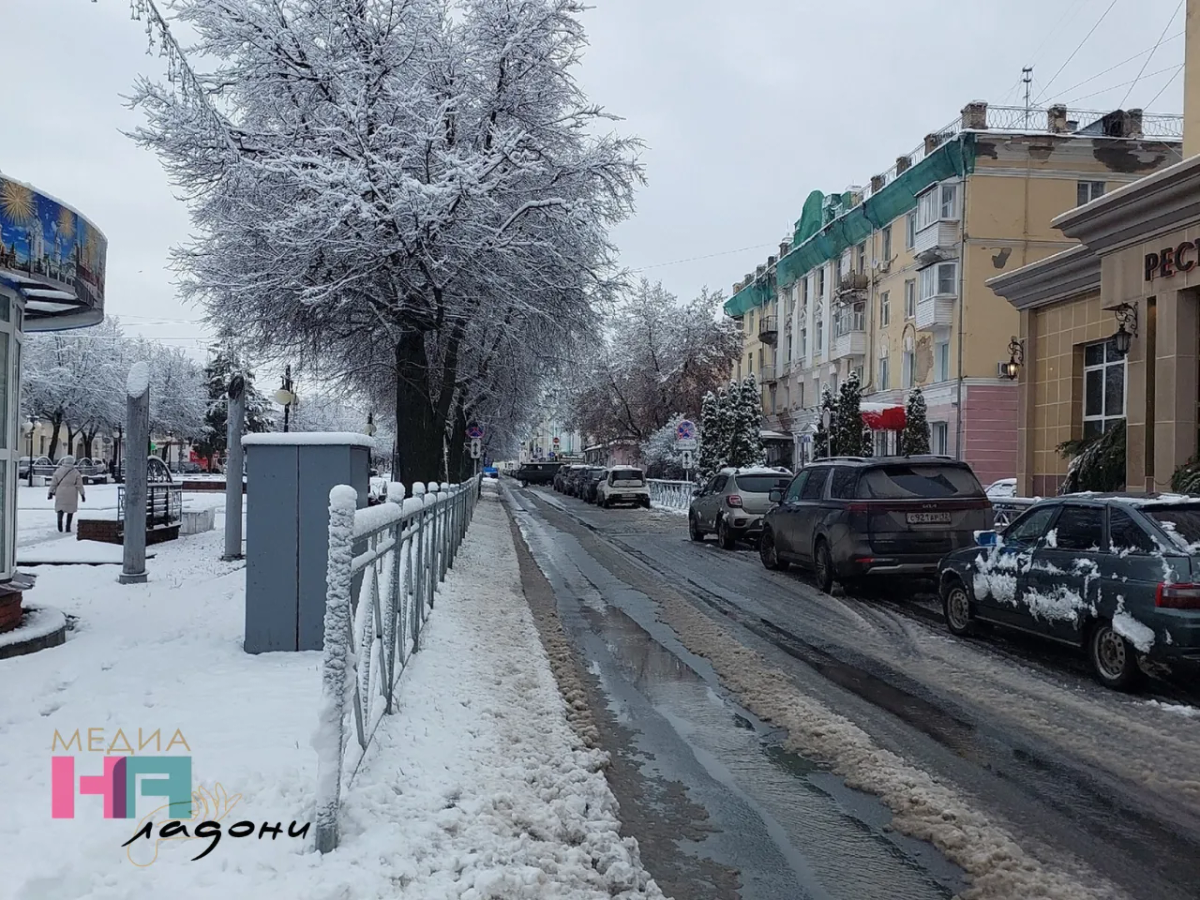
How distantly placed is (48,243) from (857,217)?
41.8 m

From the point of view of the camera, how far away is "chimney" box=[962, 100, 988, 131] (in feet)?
119

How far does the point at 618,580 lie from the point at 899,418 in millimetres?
23958

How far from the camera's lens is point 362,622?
15.5 ft

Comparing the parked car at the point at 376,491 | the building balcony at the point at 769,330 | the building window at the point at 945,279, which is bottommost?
the parked car at the point at 376,491

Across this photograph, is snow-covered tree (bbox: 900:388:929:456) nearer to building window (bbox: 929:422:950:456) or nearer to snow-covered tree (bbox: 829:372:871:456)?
snow-covered tree (bbox: 829:372:871:456)

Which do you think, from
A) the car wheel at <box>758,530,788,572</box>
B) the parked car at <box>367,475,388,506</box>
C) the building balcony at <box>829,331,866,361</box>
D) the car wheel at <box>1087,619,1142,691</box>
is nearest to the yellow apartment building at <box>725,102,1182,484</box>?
the building balcony at <box>829,331,866,361</box>

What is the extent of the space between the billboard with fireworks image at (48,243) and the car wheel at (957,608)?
838 centimetres

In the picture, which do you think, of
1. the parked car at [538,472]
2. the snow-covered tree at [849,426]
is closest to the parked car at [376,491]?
the snow-covered tree at [849,426]

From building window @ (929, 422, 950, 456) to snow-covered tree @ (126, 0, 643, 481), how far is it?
2320 centimetres

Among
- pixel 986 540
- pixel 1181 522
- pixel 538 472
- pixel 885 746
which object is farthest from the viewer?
pixel 538 472

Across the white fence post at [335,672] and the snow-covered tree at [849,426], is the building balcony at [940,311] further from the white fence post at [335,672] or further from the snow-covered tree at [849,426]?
the white fence post at [335,672]

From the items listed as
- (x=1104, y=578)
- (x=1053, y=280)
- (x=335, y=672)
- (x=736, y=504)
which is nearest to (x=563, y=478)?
A: (x=736, y=504)

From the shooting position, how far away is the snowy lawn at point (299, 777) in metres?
3.58

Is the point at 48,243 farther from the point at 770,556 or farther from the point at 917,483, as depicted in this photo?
the point at 770,556
